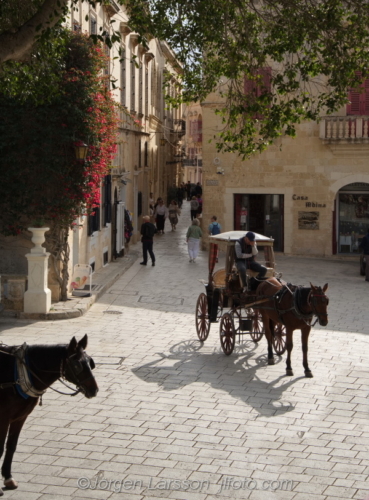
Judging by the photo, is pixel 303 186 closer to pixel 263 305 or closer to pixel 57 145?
pixel 57 145

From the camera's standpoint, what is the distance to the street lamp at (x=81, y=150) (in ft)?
51.0

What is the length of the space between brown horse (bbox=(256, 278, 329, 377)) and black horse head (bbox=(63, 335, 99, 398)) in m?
4.58

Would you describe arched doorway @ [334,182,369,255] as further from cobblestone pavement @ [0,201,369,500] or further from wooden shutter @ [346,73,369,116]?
cobblestone pavement @ [0,201,369,500]

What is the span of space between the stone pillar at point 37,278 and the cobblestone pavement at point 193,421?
46 cm

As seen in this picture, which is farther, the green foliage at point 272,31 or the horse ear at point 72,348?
the green foliage at point 272,31

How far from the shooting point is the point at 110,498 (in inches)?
278

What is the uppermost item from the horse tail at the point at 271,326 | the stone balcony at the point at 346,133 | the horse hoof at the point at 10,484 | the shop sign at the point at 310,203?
the stone balcony at the point at 346,133

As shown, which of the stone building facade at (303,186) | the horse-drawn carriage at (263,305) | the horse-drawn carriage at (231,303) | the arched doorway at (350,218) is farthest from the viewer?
the arched doorway at (350,218)

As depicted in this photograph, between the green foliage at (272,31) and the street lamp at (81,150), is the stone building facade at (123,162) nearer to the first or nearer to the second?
the green foliage at (272,31)

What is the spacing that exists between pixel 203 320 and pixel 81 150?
4.52 m

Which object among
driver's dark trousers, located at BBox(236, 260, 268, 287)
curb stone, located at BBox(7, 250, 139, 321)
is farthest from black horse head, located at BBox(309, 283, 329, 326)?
curb stone, located at BBox(7, 250, 139, 321)

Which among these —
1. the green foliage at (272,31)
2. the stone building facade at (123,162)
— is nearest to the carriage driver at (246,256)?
the green foliage at (272,31)

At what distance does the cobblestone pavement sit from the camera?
7422 mm

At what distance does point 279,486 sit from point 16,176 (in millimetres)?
10086
